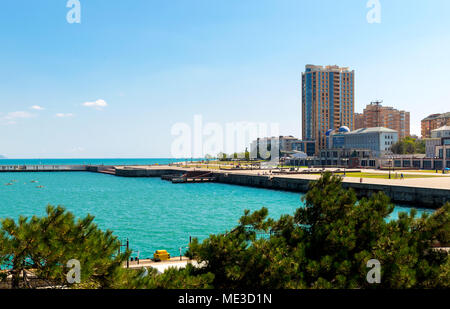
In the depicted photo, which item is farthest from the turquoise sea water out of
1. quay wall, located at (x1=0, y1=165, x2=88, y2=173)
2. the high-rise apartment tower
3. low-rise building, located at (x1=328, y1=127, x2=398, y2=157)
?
the high-rise apartment tower

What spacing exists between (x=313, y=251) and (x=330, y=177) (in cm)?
274
